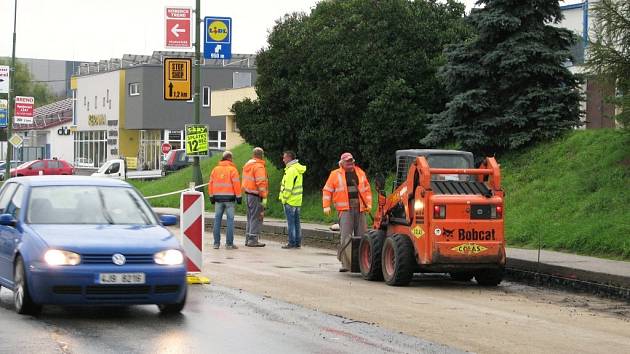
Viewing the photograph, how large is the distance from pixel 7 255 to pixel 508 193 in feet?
46.5

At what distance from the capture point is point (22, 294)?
35.6 feet

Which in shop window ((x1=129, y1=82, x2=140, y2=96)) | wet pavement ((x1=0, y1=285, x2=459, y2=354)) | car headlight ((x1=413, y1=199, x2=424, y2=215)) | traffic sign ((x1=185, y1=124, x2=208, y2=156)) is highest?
shop window ((x1=129, y1=82, x2=140, y2=96))

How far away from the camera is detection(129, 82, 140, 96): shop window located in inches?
3078

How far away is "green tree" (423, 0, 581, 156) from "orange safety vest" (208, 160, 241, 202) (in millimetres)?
5783

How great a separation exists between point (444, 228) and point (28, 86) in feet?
351

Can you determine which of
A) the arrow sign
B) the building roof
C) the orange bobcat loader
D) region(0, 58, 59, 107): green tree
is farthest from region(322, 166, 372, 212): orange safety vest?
region(0, 58, 59, 107): green tree

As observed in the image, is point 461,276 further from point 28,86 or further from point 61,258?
point 28,86

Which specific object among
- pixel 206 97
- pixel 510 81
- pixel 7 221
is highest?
pixel 206 97

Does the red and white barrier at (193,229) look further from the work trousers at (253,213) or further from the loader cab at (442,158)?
the work trousers at (253,213)

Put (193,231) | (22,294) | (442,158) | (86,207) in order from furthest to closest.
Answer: (442,158), (193,231), (86,207), (22,294)

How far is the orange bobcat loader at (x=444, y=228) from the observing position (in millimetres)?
14906

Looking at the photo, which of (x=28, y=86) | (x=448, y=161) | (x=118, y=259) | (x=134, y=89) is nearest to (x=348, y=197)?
(x=448, y=161)

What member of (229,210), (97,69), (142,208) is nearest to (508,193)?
(229,210)

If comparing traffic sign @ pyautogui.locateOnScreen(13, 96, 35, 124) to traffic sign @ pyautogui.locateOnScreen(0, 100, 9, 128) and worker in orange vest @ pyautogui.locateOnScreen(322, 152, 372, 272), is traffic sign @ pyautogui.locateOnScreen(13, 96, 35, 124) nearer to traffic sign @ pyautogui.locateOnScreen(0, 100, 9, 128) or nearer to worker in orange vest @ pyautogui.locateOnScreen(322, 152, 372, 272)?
traffic sign @ pyautogui.locateOnScreen(0, 100, 9, 128)
